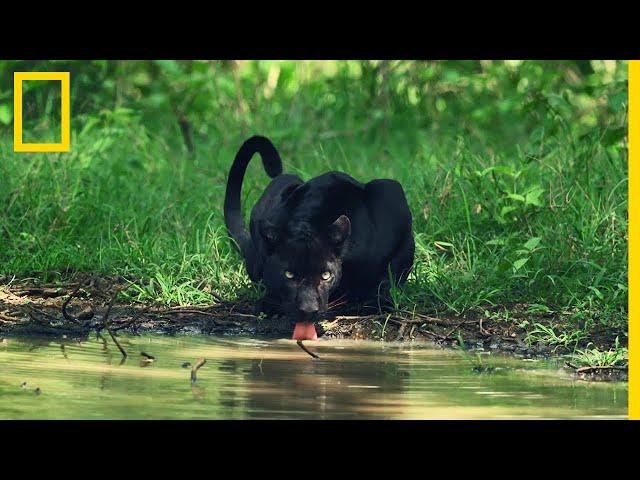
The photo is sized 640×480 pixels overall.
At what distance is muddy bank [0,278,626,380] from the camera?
344 inches

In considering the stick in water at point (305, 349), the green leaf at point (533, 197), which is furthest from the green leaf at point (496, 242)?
the stick in water at point (305, 349)

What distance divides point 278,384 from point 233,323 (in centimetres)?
186

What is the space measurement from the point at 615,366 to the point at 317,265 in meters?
1.94

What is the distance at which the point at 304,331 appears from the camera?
868 centimetres

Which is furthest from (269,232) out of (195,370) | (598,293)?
(598,293)

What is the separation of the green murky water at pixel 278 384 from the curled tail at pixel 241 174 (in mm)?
1486

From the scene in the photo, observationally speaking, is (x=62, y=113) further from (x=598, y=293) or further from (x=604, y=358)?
(x=604, y=358)

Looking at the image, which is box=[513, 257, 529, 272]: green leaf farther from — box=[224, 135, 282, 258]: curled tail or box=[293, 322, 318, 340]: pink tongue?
box=[224, 135, 282, 258]: curled tail

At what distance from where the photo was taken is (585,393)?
7.21 m

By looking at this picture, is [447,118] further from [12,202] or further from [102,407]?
[102,407]

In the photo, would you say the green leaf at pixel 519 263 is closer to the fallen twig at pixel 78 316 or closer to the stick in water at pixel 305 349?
the stick in water at pixel 305 349

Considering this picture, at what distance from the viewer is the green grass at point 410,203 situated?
9523mm

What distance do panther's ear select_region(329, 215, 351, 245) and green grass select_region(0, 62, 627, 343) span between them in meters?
0.60

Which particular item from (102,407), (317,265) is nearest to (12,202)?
(317,265)
